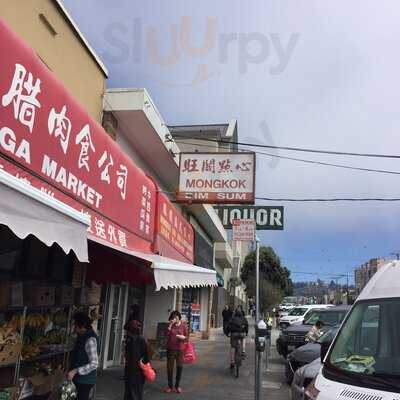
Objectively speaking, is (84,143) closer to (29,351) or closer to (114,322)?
(29,351)

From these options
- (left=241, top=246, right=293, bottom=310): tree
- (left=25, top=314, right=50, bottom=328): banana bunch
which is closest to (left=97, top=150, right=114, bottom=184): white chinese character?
(left=25, top=314, right=50, bottom=328): banana bunch

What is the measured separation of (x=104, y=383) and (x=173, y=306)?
7.40 meters

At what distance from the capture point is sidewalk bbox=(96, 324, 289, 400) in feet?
33.5

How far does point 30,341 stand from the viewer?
7.74m

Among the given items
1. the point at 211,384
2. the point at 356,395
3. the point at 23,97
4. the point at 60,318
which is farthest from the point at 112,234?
the point at 356,395

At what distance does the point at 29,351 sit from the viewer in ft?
24.7

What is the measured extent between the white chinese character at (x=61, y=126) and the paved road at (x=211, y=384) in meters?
4.87

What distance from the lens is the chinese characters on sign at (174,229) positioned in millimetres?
13022

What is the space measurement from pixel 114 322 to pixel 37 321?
5.85 m

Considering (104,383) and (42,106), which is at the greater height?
(42,106)

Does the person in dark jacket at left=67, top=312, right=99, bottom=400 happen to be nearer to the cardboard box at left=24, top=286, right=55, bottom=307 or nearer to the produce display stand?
the produce display stand

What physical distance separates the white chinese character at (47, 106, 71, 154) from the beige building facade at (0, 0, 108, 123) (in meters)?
1.36

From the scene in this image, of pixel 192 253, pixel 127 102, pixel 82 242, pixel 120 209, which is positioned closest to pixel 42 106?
pixel 82 242

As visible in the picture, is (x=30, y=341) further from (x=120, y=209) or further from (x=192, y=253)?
(x=192, y=253)
